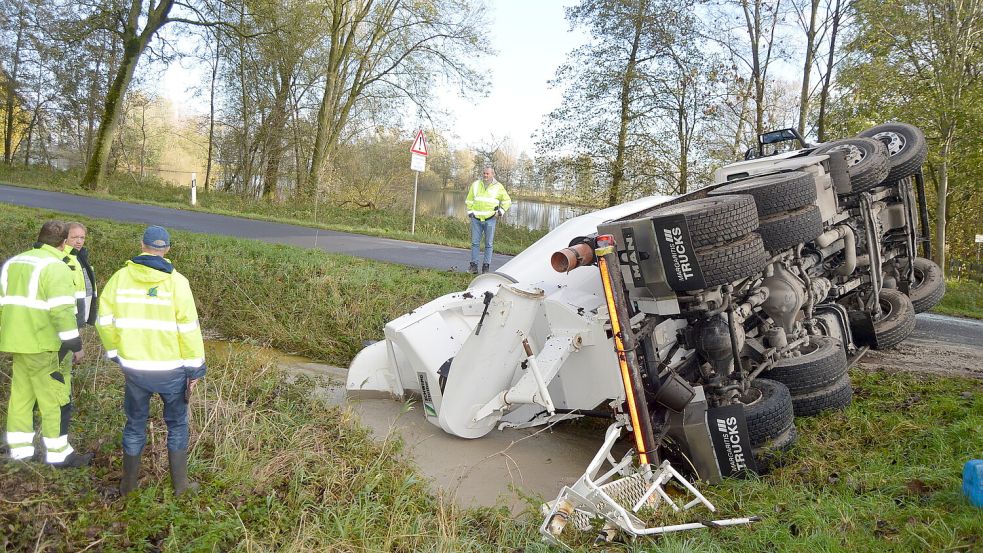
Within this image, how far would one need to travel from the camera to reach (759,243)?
3.82 metres

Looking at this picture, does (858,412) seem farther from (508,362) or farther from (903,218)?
(903,218)

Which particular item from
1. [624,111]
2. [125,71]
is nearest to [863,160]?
[624,111]

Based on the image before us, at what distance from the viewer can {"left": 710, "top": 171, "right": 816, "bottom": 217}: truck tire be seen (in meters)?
4.15

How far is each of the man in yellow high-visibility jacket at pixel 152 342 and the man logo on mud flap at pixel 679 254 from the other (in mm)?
2499

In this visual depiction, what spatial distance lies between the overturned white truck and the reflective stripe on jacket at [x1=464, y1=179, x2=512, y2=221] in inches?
163

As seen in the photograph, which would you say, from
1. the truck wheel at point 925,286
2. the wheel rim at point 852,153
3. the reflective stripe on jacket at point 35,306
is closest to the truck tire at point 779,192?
the wheel rim at point 852,153

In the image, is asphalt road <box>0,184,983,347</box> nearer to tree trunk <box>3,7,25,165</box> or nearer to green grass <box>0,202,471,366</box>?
green grass <box>0,202,471,366</box>

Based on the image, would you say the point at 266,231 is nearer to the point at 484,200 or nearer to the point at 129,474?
the point at 484,200

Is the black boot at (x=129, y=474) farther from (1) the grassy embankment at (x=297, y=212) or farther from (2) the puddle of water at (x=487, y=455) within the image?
(1) the grassy embankment at (x=297, y=212)

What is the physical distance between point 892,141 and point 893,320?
75.0 inches

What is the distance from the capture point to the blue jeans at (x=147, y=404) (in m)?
3.29

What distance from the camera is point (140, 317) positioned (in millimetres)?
3264

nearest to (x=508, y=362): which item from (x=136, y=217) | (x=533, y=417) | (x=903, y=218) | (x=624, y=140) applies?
(x=533, y=417)

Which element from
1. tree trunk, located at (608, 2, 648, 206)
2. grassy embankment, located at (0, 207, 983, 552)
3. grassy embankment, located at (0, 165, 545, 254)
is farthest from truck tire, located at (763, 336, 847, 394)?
tree trunk, located at (608, 2, 648, 206)
